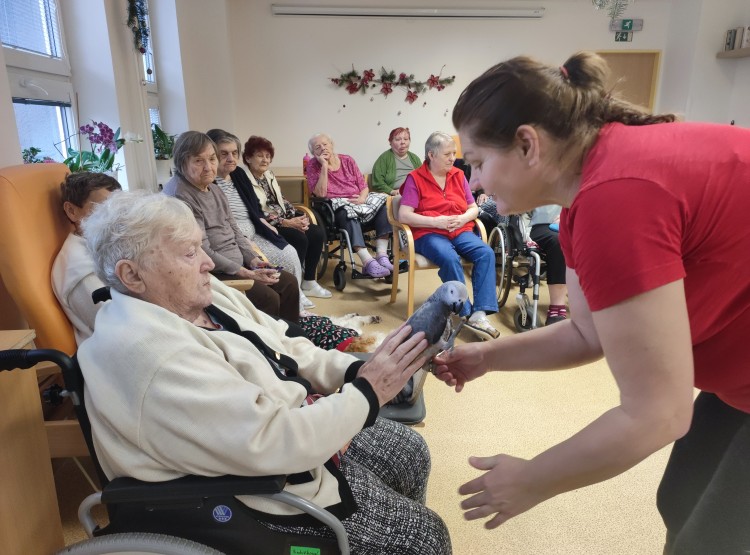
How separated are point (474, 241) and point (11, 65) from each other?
2560 mm

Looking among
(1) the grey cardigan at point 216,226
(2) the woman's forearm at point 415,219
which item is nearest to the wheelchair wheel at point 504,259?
(2) the woman's forearm at point 415,219

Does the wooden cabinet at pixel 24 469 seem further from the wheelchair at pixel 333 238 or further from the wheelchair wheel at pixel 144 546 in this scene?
the wheelchair at pixel 333 238

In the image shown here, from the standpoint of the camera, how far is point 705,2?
231 inches

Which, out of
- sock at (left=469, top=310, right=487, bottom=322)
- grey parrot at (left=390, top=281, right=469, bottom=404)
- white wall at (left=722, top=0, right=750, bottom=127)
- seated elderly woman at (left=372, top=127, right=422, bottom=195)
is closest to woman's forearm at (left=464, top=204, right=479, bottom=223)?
sock at (left=469, top=310, right=487, bottom=322)

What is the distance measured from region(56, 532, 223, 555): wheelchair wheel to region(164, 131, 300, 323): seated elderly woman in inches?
69.7

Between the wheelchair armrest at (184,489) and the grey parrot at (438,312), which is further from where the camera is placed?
the grey parrot at (438,312)

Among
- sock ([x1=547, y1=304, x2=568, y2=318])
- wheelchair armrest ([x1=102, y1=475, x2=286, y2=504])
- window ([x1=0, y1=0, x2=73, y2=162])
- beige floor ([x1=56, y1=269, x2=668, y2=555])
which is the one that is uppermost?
window ([x1=0, y1=0, x2=73, y2=162])

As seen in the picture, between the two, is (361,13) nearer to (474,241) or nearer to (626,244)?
(474,241)

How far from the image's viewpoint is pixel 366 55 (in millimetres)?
6227

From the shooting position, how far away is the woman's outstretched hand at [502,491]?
2.46 feet

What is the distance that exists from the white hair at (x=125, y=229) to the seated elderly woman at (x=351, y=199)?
306 centimetres

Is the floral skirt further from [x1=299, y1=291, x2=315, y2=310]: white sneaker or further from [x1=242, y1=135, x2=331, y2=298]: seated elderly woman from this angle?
[x1=242, y1=135, x2=331, y2=298]: seated elderly woman

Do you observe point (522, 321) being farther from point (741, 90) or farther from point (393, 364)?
point (741, 90)

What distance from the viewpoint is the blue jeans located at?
3.28 meters
